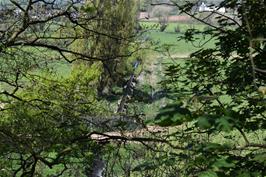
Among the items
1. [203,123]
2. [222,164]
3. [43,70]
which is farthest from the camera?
[43,70]

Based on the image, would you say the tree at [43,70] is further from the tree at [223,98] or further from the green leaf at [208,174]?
the green leaf at [208,174]

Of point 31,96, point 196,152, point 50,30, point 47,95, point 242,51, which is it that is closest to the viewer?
point 196,152

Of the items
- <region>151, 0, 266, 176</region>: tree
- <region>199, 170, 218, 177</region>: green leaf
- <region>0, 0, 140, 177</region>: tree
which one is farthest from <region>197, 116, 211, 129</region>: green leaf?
<region>0, 0, 140, 177</region>: tree

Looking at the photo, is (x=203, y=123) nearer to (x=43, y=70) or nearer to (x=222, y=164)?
(x=222, y=164)

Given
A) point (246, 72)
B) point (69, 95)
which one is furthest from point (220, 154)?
point (69, 95)

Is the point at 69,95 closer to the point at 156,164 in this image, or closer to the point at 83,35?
the point at 83,35

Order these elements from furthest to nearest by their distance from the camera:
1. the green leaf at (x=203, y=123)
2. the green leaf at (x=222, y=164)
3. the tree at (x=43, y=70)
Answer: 1. the tree at (x=43, y=70)
2. the green leaf at (x=222, y=164)
3. the green leaf at (x=203, y=123)

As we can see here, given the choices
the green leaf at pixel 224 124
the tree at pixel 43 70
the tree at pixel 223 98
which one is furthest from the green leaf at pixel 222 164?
the tree at pixel 43 70

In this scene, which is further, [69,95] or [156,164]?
[69,95]

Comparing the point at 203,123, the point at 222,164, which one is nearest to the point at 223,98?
the point at 222,164

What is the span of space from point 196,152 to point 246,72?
86cm

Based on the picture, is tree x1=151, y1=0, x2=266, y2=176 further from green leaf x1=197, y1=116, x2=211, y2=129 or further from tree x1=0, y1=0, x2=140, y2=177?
tree x1=0, y1=0, x2=140, y2=177

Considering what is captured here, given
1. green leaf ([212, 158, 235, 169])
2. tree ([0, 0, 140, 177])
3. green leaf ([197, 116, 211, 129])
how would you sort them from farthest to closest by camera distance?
tree ([0, 0, 140, 177]), green leaf ([212, 158, 235, 169]), green leaf ([197, 116, 211, 129])

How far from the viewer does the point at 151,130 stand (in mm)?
3176
